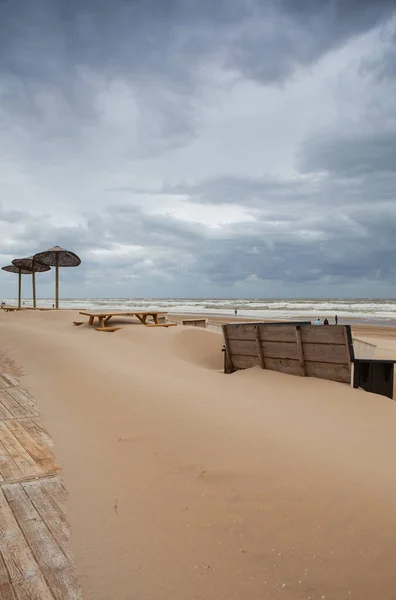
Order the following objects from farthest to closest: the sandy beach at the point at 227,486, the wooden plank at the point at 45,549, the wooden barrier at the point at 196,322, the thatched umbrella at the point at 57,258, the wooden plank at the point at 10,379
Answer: the thatched umbrella at the point at 57,258, the wooden barrier at the point at 196,322, the wooden plank at the point at 10,379, the sandy beach at the point at 227,486, the wooden plank at the point at 45,549

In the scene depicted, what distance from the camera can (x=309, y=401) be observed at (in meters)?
5.77

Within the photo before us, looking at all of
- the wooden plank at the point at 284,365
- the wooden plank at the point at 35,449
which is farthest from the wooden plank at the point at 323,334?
the wooden plank at the point at 35,449

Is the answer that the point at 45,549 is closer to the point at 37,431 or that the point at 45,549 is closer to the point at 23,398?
the point at 37,431

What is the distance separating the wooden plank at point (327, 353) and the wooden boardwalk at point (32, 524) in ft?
13.4

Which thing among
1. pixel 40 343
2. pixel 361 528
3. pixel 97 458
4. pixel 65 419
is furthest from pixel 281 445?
pixel 40 343

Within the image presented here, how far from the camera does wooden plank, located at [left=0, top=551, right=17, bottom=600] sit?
2.21m

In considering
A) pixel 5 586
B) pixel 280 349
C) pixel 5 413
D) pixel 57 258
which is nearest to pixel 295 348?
pixel 280 349

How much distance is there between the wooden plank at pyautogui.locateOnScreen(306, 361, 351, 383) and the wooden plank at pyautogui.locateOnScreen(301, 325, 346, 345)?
1.17ft

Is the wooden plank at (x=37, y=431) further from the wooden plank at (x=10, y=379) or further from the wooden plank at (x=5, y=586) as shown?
the wooden plank at (x=10, y=379)

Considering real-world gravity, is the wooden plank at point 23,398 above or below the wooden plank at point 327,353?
below

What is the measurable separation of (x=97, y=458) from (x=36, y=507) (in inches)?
38.8

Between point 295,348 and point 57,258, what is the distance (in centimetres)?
1644

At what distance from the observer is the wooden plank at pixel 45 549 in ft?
7.58

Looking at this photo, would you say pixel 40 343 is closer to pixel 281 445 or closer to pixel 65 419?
pixel 65 419
